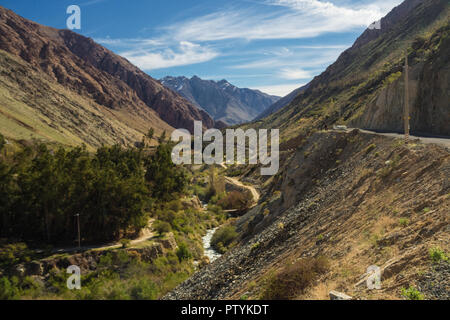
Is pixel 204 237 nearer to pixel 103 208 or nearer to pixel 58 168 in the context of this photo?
pixel 103 208

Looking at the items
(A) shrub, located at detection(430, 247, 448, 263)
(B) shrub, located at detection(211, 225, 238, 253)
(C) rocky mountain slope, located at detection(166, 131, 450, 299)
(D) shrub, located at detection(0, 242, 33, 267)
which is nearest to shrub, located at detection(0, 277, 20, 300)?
(D) shrub, located at detection(0, 242, 33, 267)

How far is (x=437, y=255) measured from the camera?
8305 mm

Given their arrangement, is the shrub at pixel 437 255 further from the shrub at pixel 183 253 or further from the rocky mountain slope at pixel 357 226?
the shrub at pixel 183 253

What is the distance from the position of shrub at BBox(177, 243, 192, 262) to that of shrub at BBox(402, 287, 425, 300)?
25.5 meters

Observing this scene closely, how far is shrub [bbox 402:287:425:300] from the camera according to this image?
7391 millimetres

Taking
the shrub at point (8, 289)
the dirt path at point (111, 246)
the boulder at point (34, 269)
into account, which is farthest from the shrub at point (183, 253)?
the shrub at point (8, 289)

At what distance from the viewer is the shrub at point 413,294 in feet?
24.2

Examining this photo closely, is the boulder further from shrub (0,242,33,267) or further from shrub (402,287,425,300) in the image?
shrub (402,287,425,300)

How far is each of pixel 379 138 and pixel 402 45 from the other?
82.7 metres

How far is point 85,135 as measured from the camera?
11688cm

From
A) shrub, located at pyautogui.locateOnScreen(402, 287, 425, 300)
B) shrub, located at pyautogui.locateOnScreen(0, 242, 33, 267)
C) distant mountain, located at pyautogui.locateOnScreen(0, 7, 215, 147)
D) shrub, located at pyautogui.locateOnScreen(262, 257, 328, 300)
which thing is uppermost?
distant mountain, located at pyautogui.locateOnScreen(0, 7, 215, 147)

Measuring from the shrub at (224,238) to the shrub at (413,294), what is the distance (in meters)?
25.1

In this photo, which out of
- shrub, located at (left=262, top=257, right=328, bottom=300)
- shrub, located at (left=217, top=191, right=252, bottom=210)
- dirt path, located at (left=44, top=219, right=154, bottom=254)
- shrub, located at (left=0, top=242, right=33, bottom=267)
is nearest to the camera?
shrub, located at (left=262, top=257, right=328, bottom=300)
